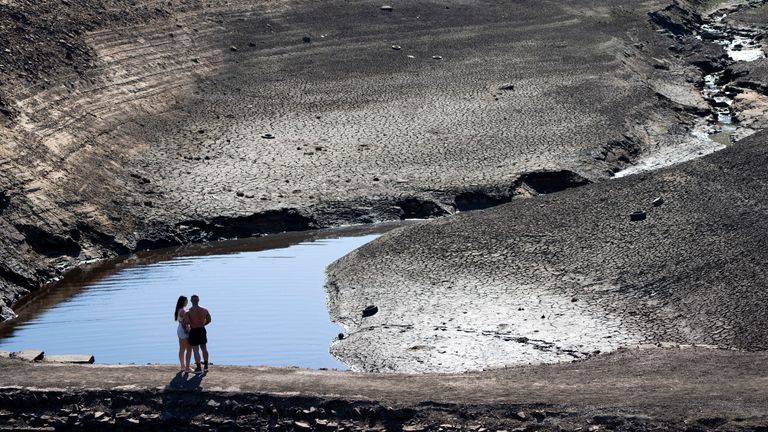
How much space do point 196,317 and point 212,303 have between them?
256 inches

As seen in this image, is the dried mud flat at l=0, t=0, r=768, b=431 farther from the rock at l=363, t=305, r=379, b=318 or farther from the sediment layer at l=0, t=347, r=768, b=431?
the rock at l=363, t=305, r=379, b=318

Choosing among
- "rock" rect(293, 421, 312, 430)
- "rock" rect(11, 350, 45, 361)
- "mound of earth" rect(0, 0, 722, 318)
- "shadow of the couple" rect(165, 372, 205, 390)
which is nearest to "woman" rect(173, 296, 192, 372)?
"shadow of the couple" rect(165, 372, 205, 390)

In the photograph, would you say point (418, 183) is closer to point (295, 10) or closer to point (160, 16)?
point (160, 16)

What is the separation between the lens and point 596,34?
55.8m

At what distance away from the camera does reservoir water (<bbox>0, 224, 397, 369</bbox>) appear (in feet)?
81.0

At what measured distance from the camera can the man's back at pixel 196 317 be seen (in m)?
21.0

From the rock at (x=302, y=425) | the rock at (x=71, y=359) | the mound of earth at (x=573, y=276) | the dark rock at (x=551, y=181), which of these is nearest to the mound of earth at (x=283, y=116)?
the dark rock at (x=551, y=181)

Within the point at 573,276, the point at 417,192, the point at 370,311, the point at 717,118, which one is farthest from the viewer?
the point at 717,118

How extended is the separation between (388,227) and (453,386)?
13890mm

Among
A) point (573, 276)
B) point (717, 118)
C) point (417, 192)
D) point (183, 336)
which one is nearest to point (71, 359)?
point (183, 336)

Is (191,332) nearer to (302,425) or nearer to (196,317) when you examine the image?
(196,317)

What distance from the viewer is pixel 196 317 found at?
21062 millimetres

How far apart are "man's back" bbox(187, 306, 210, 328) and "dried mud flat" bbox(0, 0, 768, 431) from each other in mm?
954

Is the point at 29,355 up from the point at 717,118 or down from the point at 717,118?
down
